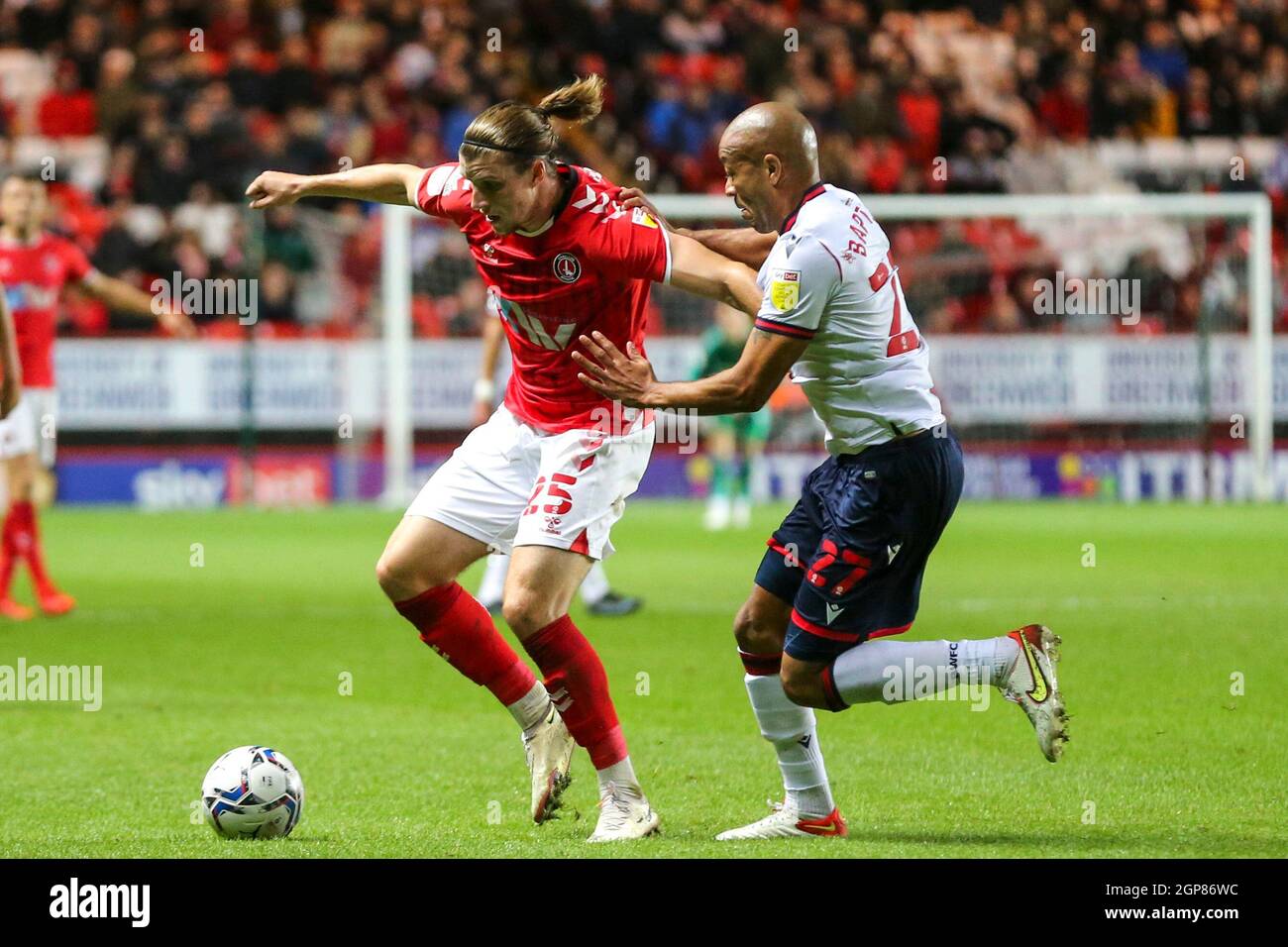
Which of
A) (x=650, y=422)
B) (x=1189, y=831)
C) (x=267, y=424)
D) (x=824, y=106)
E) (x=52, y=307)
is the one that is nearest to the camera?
(x=1189, y=831)

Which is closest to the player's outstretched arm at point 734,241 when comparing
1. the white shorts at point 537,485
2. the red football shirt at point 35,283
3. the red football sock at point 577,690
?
the white shorts at point 537,485

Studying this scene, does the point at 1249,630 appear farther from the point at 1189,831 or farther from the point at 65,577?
the point at 65,577

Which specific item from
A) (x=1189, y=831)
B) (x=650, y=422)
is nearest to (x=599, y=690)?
(x=650, y=422)

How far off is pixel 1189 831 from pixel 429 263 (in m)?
17.7

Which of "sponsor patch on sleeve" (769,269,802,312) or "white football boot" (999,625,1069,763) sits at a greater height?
"sponsor patch on sleeve" (769,269,802,312)

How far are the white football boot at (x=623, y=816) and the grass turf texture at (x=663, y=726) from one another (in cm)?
10

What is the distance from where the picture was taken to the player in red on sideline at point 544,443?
5746mm

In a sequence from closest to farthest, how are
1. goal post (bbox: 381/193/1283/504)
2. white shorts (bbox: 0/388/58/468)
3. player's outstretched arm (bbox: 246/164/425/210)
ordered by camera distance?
player's outstretched arm (bbox: 246/164/425/210) < white shorts (bbox: 0/388/58/468) < goal post (bbox: 381/193/1283/504)

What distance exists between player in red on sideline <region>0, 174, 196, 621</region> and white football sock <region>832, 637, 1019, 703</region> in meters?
7.27

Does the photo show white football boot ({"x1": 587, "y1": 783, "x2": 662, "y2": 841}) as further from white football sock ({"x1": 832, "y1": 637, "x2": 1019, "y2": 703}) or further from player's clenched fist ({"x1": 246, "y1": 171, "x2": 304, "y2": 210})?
player's clenched fist ({"x1": 246, "y1": 171, "x2": 304, "y2": 210})

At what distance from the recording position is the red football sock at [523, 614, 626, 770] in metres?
5.88

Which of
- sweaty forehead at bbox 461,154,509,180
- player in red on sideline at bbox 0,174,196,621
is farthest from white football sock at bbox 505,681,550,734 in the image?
player in red on sideline at bbox 0,174,196,621

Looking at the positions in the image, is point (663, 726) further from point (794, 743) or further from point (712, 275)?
point (712, 275)

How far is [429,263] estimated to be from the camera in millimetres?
22422
